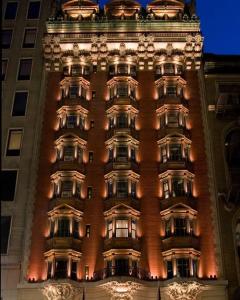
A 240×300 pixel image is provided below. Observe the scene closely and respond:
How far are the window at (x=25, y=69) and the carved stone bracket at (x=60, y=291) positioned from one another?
2469 centimetres

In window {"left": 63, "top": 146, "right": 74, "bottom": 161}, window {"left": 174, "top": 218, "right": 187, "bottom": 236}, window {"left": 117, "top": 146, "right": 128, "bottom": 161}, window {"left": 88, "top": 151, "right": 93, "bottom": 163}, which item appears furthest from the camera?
window {"left": 88, "top": 151, "right": 93, "bottom": 163}

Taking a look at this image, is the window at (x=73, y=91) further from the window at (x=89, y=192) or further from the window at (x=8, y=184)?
the window at (x=89, y=192)

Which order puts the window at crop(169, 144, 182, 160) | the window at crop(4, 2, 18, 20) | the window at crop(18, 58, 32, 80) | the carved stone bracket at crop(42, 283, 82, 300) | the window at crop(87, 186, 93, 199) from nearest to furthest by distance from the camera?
the carved stone bracket at crop(42, 283, 82, 300) → the window at crop(87, 186, 93, 199) → the window at crop(169, 144, 182, 160) → the window at crop(18, 58, 32, 80) → the window at crop(4, 2, 18, 20)

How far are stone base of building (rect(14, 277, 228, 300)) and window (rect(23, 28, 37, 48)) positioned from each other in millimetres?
29336

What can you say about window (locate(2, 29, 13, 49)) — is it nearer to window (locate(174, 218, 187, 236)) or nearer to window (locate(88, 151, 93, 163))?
window (locate(88, 151, 93, 163))

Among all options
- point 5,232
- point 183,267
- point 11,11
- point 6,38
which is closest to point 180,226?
point 183,267

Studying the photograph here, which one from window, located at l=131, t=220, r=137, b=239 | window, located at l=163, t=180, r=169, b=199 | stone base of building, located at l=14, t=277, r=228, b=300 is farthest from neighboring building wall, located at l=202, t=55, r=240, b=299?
window, located at l=131, t=220, r=137, b=239

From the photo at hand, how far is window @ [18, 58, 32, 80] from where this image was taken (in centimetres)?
5598

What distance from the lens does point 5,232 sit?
147 ft

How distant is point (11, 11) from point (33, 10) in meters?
2.73

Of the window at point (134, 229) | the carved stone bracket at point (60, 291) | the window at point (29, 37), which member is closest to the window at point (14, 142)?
the window at point (29, 37)

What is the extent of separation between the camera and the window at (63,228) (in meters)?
43.6

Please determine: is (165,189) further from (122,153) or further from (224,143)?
(224,143)

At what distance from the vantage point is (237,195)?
146 ft
